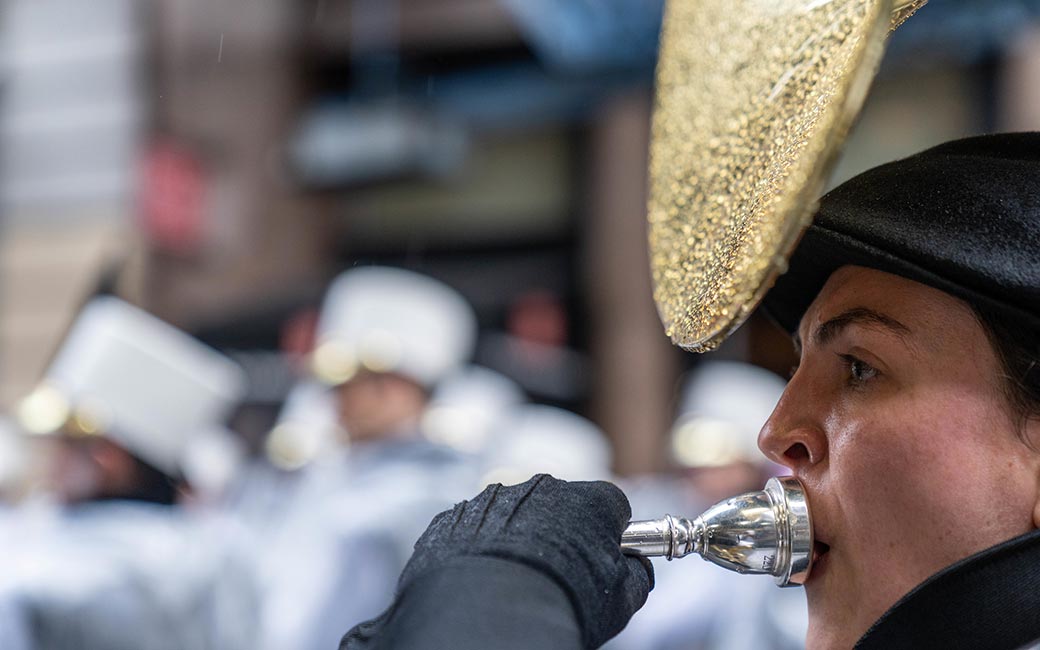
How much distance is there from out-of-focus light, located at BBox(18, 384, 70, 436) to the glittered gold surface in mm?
3876

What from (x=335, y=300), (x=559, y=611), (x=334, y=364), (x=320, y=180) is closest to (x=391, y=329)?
(x=334, y=364)

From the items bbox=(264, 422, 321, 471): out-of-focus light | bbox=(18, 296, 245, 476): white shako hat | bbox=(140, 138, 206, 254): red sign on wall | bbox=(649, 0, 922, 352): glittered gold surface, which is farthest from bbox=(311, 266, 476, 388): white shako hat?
bbox=(140, 138, 206, 254): red sign on wall

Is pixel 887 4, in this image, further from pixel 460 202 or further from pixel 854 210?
pixel 460 202

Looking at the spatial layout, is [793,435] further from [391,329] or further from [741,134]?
[391,329]

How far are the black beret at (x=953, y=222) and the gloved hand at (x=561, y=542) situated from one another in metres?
0.35

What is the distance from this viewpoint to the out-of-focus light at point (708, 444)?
5334mm

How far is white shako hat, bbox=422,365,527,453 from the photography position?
5258mm

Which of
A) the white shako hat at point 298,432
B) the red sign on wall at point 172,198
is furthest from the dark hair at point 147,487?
the red sign on wall at point 172,198

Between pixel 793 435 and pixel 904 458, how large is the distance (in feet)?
0.42

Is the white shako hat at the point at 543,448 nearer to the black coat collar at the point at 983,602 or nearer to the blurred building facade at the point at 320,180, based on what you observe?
the blurred building facade at the point at 320,180

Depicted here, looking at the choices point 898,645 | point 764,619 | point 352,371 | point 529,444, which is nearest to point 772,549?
point 898,645

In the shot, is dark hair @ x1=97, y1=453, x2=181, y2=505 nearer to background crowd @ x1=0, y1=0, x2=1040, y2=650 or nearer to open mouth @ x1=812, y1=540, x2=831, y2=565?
background crowd @ x1=0, y1=0, x2=1040, y2=650

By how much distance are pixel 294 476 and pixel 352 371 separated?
246cm

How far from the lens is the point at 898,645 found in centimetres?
109
